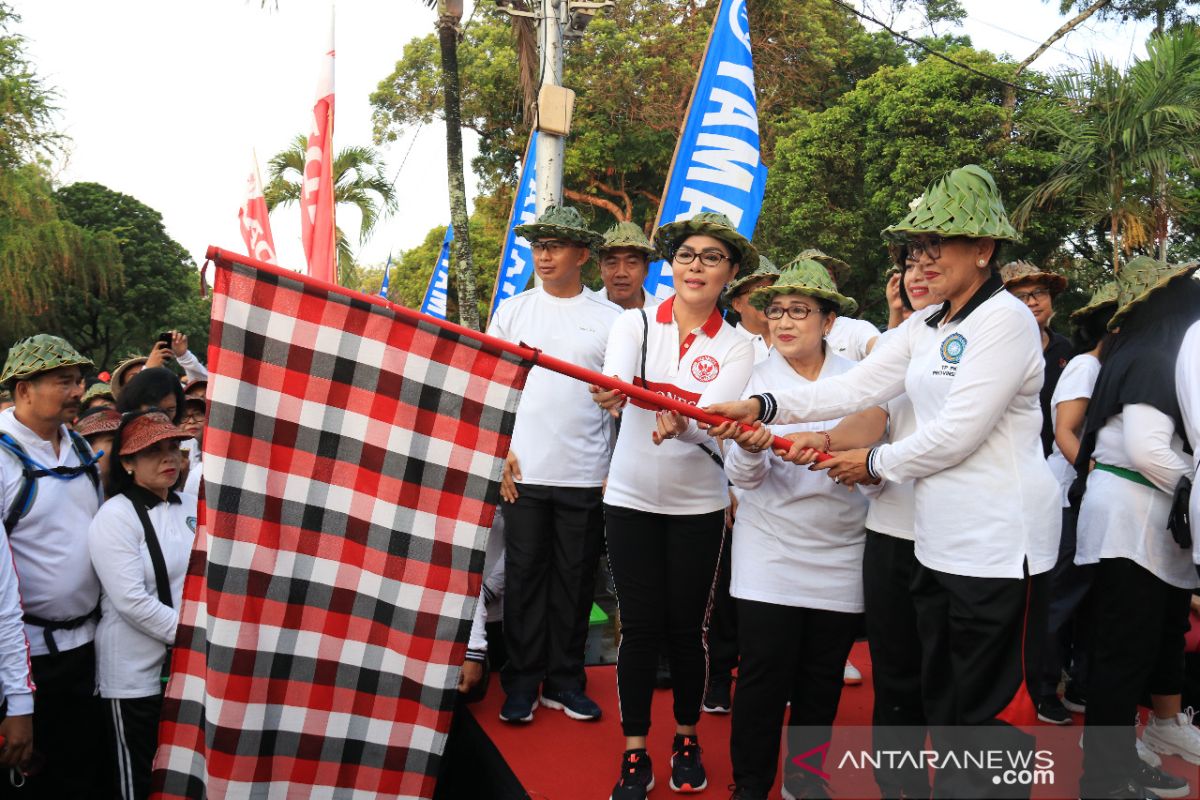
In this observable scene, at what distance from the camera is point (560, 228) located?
13.6 feet

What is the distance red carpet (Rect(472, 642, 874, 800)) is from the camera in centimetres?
344

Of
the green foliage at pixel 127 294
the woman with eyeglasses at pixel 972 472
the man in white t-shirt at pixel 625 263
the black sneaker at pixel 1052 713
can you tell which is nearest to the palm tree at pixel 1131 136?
the man in white t-shirt at pixel 625 263

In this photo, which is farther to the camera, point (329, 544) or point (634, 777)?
point (634, 777)

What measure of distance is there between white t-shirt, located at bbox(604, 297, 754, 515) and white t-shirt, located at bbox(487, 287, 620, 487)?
2.05ft

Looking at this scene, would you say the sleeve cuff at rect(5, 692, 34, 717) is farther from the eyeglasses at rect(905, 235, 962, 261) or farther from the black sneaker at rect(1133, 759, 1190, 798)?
the black sneaker at rect(1133, 759, 1190, 798)

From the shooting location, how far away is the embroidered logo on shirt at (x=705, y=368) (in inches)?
133

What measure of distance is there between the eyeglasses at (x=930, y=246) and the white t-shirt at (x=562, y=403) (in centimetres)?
157

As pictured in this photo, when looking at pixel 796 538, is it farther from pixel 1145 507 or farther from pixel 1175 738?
pixel 1175 738

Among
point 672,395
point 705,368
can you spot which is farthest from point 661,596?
point 705,368

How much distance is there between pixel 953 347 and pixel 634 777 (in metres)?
1.82

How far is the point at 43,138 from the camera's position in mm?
23219

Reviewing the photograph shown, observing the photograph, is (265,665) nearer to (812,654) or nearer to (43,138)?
(812,654)

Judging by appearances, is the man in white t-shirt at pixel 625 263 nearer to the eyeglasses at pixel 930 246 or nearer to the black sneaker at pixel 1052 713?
the eyeglasses at pixel 930 246

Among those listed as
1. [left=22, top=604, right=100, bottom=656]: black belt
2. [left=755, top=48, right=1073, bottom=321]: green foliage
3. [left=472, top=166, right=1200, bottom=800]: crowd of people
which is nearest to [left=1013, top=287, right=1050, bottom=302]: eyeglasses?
[left=472, top=166, right=1200, bottom=800]: crowd of people
